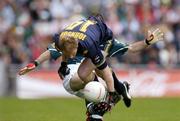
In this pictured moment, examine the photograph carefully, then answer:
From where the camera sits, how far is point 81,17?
2181 centimetres

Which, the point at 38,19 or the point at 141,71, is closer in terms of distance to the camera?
the point at 141,71

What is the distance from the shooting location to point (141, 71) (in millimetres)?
19984

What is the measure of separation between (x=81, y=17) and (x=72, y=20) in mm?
298

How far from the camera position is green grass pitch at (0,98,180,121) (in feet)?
43.5

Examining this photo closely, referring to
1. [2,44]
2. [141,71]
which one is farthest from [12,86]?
[141,71]

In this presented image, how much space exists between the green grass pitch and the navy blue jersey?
8.98 feet

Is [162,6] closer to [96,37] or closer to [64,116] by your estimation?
[64,116]

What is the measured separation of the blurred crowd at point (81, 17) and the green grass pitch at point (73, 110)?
11.6 feet

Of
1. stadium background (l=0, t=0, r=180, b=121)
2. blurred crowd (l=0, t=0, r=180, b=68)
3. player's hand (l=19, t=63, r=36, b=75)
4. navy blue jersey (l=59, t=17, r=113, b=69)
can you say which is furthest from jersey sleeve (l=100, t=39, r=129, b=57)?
blurred crowd (l=0, t=0, r=180, b=68)

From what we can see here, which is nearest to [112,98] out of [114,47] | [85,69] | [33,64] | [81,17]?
[85,69]

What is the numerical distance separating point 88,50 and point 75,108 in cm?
568

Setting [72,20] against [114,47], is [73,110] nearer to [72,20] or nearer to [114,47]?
[114,47]

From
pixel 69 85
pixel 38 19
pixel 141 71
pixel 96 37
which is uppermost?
pixel 96 37

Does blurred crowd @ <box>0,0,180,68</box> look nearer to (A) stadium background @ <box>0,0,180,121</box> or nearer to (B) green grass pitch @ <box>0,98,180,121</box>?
(A) stadium background @ <box>0,0,180,121</box>
